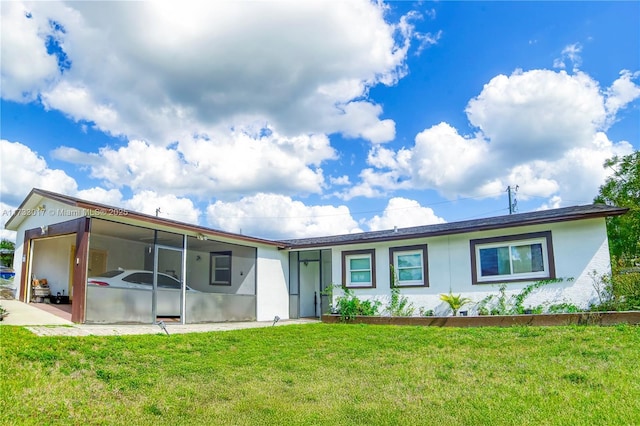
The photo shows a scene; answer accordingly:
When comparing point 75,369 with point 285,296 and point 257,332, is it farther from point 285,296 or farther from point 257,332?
point 285,296

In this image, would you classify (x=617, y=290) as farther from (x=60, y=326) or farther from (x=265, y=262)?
(x=60, y=326)

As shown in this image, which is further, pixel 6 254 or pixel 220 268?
pixel 6 254

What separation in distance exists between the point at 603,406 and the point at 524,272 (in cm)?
779

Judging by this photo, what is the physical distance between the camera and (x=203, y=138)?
52.0ft

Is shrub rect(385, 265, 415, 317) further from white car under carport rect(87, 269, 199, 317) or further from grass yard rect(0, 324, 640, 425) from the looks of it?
white car under carport rect(87, 269, 199, 317)

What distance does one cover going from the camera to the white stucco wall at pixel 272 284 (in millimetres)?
15742

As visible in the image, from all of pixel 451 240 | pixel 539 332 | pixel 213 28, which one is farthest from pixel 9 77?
pixel 539 332

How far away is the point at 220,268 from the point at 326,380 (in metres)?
10.9

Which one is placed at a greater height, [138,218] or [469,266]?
[138,218]

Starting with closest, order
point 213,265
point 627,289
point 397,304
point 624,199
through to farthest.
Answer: point 627,289, point 397,304, point 213,265, point 624,199

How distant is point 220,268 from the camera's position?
55.3 feet

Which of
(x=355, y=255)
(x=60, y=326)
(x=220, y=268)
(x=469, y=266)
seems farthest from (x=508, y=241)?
(x=60, y=326)

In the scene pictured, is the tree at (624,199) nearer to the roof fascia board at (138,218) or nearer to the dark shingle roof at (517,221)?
the dark shingle roof at (517,221)

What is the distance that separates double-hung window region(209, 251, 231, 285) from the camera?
16594 millimetres
